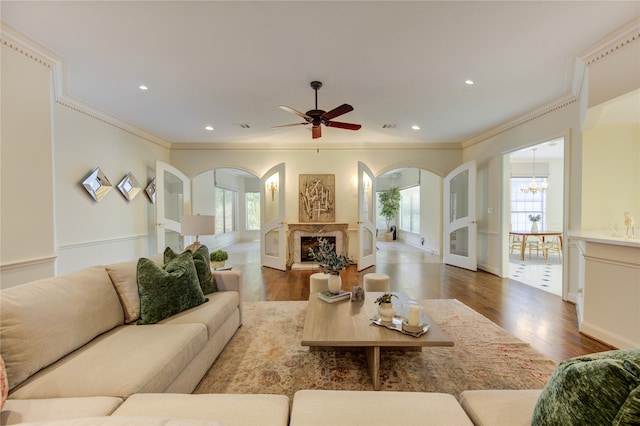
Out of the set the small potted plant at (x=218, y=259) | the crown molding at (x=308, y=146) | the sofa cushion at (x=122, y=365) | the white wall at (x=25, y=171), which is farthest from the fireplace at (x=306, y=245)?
the sofa cushion at (x=122, y=365)

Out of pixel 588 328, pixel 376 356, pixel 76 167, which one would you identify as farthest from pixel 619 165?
pixel 76 167

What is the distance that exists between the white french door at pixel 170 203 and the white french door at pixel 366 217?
3601 mm

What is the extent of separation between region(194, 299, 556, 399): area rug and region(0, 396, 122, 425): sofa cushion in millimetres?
837

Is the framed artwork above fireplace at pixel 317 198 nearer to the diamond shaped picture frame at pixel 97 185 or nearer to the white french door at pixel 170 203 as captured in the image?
the white french door at pixel 170 203

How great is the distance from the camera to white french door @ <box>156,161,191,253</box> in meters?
4.99

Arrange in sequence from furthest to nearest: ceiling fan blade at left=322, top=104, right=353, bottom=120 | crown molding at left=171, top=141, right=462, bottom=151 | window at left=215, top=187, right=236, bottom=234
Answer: window at left=215, top=187, right=236, bottom=234
crown molding at left=171, top=141, right=462, bottom=151
ceiling fan blade at left=322, top=104, right=353, bottom=120

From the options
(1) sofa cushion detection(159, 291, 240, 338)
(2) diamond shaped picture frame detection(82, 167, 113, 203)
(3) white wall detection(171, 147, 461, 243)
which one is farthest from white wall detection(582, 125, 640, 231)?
(2) diamond shaped picture frame detection(82, 167, 113, 203)

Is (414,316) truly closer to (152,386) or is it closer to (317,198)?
(152,386)

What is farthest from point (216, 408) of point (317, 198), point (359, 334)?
point (317, 198)

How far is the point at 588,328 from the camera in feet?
8.74

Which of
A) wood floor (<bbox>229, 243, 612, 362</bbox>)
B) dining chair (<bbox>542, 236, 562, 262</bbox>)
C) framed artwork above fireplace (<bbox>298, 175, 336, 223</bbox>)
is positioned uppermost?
framed artwork above fireplace (<bbox>298, 175, 336, 223</bbox>)

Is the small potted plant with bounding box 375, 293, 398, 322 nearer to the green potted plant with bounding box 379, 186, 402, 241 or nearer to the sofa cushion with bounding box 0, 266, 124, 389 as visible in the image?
the sofa cushion with bounding box 0, 266, 124, 389

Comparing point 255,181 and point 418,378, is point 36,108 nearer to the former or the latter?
point 418,378

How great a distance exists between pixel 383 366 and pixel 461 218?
4.51 metres
